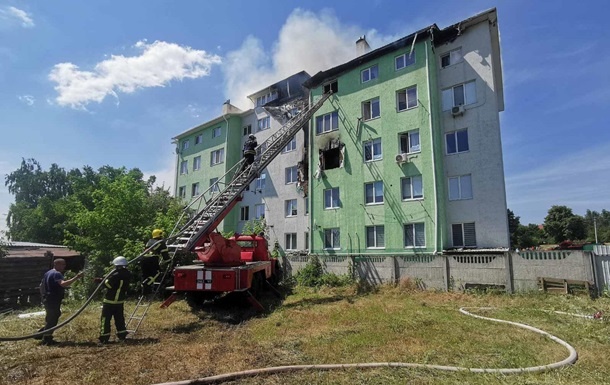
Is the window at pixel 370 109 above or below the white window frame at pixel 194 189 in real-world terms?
above

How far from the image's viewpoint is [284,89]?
28.6 metres

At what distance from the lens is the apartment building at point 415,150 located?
55.6 feet

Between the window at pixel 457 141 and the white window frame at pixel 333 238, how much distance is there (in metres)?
7.93

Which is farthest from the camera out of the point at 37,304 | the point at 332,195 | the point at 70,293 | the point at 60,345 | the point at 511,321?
the point at 332,195

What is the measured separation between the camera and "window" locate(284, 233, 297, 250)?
24.5m

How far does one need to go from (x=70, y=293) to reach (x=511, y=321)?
52.0ft

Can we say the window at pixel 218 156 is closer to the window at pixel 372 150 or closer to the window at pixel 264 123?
the window at pixel 264 123

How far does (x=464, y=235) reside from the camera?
17.0 m

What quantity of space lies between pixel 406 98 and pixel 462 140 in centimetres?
408

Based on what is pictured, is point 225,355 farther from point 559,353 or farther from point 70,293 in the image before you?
point 70,293

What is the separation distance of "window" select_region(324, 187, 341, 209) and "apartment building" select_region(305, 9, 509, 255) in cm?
7

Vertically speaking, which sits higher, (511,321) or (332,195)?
(332,195)

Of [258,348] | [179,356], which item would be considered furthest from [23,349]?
[258,348]

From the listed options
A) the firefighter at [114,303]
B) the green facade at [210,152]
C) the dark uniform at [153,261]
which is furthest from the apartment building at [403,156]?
the firefighter at [114,303]
